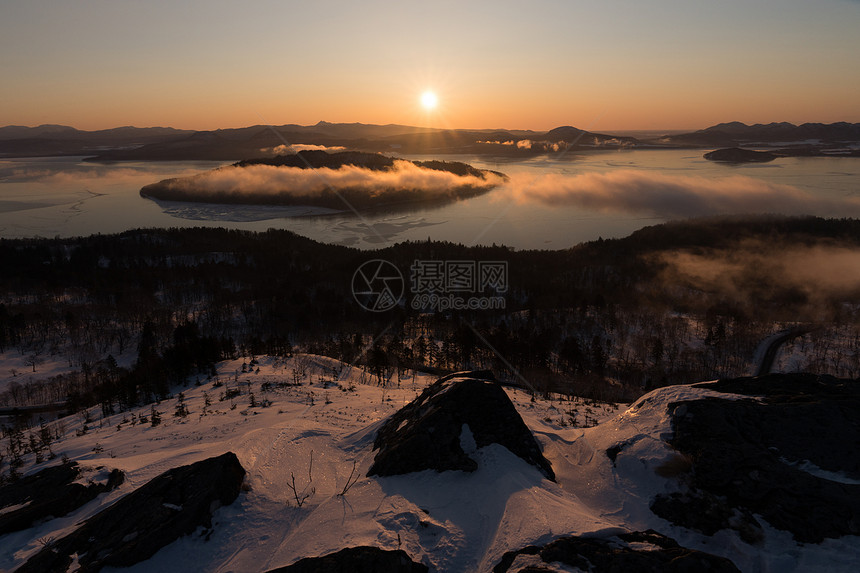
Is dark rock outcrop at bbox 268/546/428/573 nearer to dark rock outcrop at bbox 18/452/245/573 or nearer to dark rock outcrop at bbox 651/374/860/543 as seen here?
dark rock outcrop at bbox 18/452/245/573

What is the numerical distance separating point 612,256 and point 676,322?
52.3m

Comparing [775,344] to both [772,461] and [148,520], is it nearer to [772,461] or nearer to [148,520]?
[772,461]

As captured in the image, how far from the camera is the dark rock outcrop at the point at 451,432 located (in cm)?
1206

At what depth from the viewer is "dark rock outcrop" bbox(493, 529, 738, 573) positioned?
7906mm

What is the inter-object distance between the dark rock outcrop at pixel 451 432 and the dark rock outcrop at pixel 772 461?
3925 mm

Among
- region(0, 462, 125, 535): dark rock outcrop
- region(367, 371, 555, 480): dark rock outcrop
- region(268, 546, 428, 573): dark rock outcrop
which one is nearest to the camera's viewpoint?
region(268, 546, 428, 573): dark rock outcrop

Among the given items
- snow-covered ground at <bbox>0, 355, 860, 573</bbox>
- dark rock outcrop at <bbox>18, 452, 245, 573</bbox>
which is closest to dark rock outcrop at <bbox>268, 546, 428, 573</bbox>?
snow-covered ground at <bbox>0, 355, 860, 573</bbox>

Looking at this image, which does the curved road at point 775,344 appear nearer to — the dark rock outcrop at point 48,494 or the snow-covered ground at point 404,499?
the snow-covered ground at point 404,499

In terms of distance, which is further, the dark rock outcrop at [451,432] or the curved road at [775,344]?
the curved road at [775,344]

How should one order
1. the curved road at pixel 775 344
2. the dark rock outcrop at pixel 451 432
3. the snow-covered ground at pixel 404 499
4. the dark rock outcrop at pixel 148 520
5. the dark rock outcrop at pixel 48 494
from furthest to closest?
the curved road at pixel 775 344 < the dark rock outcrop at pixel 451 432 < the dark rock outcrop at pixel 48 494 < the snow-covered ground at pixel 404 499 < the dark rock outcrop at pixel 148 520

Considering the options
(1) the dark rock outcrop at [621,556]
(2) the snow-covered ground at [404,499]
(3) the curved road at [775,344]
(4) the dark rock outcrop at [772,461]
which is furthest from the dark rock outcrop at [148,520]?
(3) the curved road at [775,344]

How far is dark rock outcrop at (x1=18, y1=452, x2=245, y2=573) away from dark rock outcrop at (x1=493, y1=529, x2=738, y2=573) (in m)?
6.92

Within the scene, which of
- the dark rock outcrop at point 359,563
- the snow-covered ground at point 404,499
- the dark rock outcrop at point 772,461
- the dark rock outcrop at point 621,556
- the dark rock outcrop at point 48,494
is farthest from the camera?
the dark rock outcrop at point 48,494

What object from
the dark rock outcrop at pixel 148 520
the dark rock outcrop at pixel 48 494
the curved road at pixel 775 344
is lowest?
the curved road at pixel 775 344
